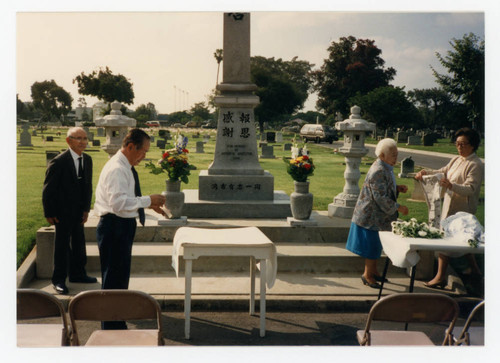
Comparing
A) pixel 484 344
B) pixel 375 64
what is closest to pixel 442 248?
pixel 484 344

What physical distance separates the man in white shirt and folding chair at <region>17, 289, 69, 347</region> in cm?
61

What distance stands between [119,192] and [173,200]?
3.06 metres

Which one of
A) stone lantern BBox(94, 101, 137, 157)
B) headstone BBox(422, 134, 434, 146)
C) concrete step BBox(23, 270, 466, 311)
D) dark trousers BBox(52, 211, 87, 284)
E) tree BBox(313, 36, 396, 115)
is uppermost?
tree BBox(313, 36, 396, 115)

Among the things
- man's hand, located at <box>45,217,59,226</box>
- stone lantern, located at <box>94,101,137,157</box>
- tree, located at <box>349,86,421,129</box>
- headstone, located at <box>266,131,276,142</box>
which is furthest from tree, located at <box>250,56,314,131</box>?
man's hand, located at <box>45,217,59,226</box>

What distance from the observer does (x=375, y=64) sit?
33031 millimetres

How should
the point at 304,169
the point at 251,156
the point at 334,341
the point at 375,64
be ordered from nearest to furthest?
the point at 334,341 < the point at 304,169 < the point at 251,156 < the point at 375,64

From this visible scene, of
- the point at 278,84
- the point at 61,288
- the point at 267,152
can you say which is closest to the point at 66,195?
the point at 61,288

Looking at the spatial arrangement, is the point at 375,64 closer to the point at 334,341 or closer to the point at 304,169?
the point at 304,169

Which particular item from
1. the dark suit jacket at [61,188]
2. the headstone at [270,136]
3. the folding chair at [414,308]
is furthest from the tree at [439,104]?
the headstone at [270,136]

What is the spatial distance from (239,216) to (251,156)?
136cm

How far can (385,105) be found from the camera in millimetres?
35781

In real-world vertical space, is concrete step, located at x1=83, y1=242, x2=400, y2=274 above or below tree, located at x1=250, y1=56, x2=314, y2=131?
below

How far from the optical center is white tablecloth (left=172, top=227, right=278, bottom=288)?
470 cm

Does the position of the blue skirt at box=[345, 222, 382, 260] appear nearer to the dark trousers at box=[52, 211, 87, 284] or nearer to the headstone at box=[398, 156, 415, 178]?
the dark trousers at box=[52, 211, 87, 284]
